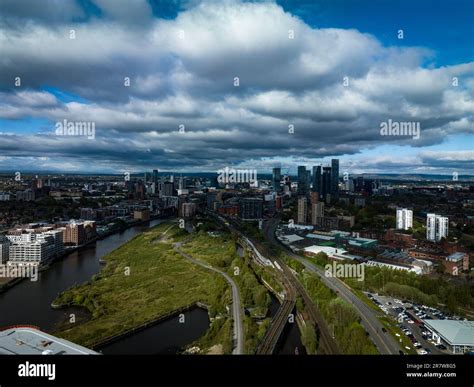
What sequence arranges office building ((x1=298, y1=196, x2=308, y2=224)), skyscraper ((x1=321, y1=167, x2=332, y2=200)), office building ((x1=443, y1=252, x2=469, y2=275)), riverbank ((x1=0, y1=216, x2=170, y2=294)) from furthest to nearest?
skyscraper ((x1=321, y1=167, x2=332, y2=200)), office building ((x1=298, y1=196, x2=308, y2=224)), office building ((x1=443, y1=252, x2=469, y2=275)), riverbank ((x1=0, y1=216, x2=170, y2=294))

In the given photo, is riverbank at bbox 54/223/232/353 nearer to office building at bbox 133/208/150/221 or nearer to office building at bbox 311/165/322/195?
office building at bbox 133/208/150/221

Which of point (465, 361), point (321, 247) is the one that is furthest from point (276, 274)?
point (465, 361)

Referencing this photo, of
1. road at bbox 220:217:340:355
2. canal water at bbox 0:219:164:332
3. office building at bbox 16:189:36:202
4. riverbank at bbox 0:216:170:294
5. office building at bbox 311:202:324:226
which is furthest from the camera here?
office building at bbox 16:189:36:202

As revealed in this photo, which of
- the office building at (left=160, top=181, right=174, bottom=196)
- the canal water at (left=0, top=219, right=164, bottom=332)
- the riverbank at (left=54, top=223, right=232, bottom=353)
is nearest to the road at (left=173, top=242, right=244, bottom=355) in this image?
the riverbank at (left=54, top=223, right=232, bottom=353)

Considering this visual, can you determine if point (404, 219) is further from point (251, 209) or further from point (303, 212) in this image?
point (251, 209)

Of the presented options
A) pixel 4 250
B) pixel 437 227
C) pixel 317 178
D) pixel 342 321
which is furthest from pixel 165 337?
pixel 317 178

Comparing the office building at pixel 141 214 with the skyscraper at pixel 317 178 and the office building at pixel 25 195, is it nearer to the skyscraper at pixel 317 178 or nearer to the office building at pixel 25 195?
the office building at pixel 25 195
